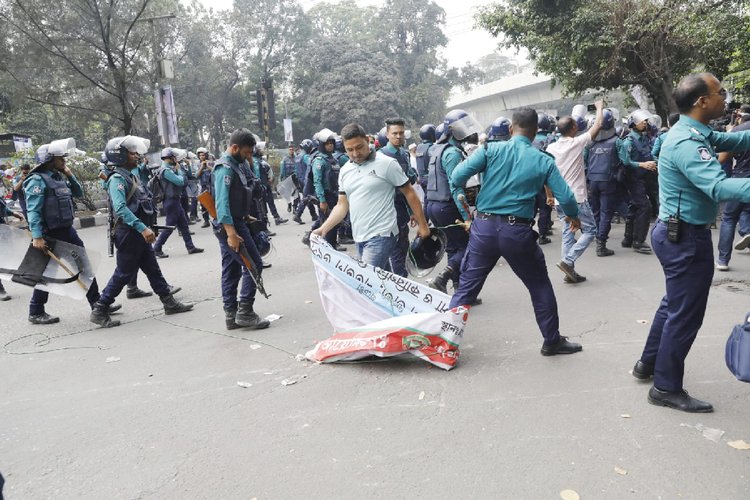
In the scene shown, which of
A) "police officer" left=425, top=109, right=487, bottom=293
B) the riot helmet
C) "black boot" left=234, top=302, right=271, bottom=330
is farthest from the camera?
"black boot" left=234, top=302, right=271, bottom=330

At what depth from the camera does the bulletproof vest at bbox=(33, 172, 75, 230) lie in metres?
5.88

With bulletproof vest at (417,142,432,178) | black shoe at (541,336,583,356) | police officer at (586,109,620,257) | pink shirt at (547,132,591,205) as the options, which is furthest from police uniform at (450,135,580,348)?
bulletproof vest at (417,142,432,178)

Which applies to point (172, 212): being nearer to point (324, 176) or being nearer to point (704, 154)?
point (324, 176)

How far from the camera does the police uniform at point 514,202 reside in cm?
395

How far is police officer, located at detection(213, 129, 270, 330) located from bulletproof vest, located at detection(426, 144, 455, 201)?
169 centimetres

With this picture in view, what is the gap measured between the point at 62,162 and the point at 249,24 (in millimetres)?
34849

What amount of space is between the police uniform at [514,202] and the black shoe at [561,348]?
0.28 meters

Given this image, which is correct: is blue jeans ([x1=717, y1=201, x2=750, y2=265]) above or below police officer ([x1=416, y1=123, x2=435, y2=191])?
below

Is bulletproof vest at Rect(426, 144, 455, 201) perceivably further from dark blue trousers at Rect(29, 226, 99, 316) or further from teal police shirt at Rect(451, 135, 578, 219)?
dark blue trousers at Rect(29, 226, 99, 316)

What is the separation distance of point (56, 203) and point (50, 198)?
72 millimetres

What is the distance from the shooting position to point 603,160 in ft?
25.5

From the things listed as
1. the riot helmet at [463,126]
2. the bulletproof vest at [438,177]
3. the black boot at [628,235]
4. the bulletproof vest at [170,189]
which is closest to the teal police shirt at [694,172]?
the riot helmet at [463,126]

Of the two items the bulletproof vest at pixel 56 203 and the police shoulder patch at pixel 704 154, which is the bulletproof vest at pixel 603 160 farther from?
the bulletproof vest at pixel 56 203

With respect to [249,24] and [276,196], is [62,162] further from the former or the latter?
[249,24]
